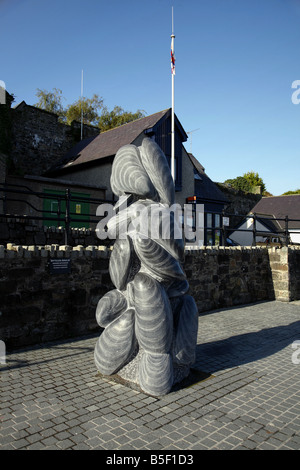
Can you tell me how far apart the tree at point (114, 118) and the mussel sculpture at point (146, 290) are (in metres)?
29.7

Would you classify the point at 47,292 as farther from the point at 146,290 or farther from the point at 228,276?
the point at 228,276

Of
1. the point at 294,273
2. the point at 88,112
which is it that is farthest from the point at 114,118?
the point at 294,273

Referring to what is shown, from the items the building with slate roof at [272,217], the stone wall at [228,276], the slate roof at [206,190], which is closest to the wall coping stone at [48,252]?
the stone wall at [228,276]

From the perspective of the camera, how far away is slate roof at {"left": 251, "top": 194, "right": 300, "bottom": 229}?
1152 inches

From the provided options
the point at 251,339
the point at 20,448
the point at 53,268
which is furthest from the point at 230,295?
the point at 20,448

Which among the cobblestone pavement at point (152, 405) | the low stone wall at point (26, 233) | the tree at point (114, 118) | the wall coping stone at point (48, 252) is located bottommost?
the cobblestone pavement at point (152, 405)

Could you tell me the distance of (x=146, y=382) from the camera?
3787mm

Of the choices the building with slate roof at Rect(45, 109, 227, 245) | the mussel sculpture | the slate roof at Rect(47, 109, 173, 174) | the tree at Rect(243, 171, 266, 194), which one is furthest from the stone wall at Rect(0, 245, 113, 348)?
the tree at Rect(243, 171, 266, 194)

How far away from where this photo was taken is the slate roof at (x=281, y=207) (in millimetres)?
29272

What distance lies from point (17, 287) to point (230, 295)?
5.88 meters

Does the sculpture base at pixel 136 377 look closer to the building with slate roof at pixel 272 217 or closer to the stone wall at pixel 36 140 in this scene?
the stone wall at pixel 36 140

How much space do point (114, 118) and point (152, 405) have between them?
104 feet

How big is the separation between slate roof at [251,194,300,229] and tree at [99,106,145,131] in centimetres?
1442

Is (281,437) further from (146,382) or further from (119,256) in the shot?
(119,256)
